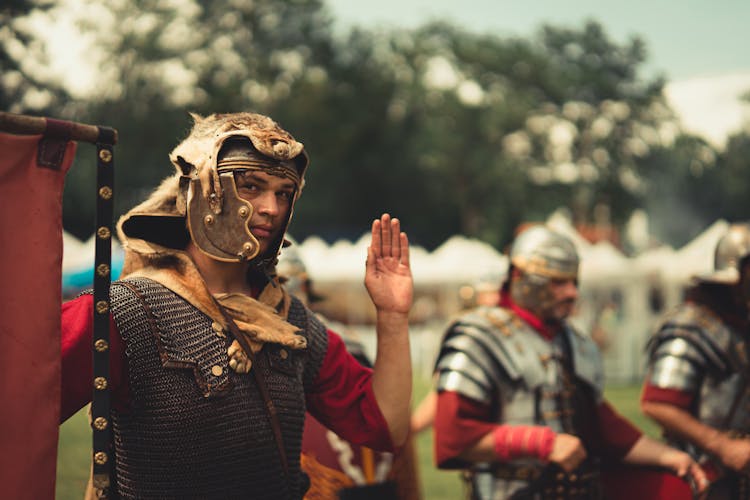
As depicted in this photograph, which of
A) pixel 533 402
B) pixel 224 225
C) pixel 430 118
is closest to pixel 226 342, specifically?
pixel 224 225

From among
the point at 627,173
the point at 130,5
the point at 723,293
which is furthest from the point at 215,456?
the point at 627,173

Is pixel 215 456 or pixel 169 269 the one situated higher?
pixel 169 269

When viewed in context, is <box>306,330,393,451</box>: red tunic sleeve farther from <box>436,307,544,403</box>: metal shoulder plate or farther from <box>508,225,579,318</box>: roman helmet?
<box>508,225,579,318</box>: roman helmet

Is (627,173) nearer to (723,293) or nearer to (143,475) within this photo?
(723,293)

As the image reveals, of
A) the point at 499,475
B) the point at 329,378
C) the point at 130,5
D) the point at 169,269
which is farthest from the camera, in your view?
the point at 130,5

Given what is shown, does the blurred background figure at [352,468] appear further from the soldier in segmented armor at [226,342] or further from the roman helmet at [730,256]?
the roman helmet at [730,256]

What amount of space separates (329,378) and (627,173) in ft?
127

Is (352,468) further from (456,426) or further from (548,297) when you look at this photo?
(548,297)

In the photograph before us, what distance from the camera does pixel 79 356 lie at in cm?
212

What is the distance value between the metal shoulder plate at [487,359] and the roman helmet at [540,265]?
159 millimetres

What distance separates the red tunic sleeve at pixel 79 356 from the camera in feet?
6.90

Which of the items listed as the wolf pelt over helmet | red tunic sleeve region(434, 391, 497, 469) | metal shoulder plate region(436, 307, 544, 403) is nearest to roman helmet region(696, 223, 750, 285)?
metal shoulder plate region(436, 307, 544, 403)

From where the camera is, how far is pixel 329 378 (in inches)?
108

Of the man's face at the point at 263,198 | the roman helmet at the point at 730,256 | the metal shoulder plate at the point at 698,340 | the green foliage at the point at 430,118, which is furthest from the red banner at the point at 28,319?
the green foliage at the point at 430,118
